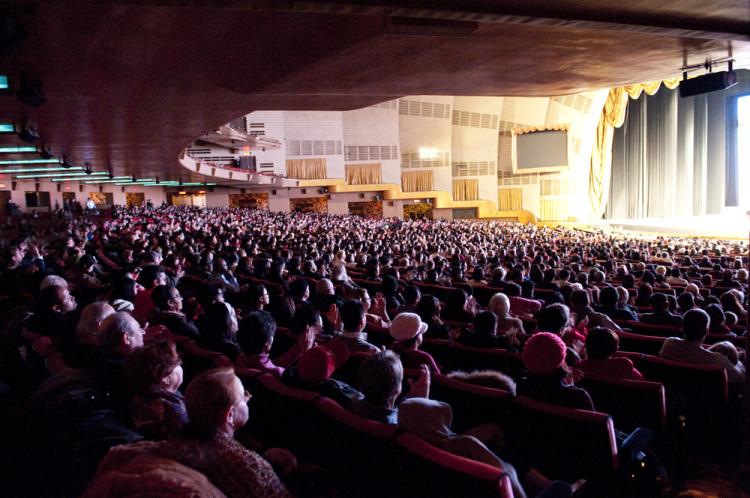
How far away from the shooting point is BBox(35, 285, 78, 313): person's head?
4250 millimetres

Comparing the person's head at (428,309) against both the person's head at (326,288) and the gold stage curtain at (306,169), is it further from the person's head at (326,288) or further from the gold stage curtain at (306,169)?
the gold stage curtain at (306,169)

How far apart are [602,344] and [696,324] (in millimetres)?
887

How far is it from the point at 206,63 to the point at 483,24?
3466 mm

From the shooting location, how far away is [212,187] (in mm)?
41094

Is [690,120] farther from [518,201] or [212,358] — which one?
[212,358]

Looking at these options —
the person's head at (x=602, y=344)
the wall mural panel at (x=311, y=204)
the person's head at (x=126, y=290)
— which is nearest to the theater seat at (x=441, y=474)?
the person's head at (x=602, y=344)

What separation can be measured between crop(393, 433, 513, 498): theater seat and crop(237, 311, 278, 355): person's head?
4.78ft

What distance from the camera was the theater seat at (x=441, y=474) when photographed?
1853 mm

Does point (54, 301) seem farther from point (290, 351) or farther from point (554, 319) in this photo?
point (554, 319)

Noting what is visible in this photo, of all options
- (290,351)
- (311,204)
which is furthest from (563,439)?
(311,204)

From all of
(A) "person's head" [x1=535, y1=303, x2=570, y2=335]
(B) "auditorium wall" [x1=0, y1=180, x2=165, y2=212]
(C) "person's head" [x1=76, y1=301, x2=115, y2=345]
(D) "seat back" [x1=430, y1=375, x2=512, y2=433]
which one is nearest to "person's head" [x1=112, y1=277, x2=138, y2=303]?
(C) "person's head" [x1=76, y1=301, x2=115, y2=345]

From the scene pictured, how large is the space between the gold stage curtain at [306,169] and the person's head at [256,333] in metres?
36.5

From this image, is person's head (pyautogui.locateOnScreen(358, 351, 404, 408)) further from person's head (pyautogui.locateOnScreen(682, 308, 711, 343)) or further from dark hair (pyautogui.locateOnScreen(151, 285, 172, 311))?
dark hair (pyautogui.locateOnScreen(151, 285, 172, 311))

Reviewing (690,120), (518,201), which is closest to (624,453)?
(690,120)
